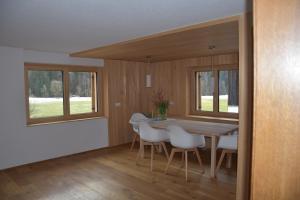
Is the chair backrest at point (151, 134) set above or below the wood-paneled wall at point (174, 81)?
below

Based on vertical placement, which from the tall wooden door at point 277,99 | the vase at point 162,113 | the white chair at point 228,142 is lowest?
the white chair at point 228,142

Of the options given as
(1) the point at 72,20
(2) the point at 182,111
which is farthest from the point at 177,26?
(2) the point at 182,111

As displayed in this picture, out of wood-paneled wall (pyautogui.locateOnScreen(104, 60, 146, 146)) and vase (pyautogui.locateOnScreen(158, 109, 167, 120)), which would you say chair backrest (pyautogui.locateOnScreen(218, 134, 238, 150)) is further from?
wood-paneled wall (pyautogui.locateOnScreen(104, 60, 146, 146))

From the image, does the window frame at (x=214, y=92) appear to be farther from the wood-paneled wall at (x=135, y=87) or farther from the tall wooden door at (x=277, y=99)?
the tall wooden door at (x=277, y=99)

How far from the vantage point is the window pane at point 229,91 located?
4918 mm

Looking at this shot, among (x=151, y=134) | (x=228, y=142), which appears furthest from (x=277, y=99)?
(x=151, y=134)

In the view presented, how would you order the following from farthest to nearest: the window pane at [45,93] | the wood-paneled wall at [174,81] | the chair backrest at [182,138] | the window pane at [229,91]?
the wood-paneled wall at [174,81] → the window pane at [229,91] → the window pane at [45,93] → the chair backrest at [182,138]

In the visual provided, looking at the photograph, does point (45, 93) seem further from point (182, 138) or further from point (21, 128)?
point (182, 138)

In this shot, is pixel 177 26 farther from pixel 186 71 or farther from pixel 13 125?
pixel 13 125

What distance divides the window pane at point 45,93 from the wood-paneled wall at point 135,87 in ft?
3.70

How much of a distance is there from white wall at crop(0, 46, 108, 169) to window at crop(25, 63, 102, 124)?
0.59 ft

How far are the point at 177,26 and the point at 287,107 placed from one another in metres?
1.94

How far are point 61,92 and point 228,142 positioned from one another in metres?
3.51

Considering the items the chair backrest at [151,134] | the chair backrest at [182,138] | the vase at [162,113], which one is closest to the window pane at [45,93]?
the chair backrest at [151,134]
